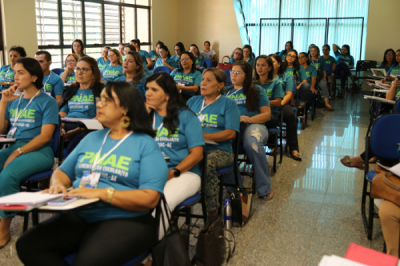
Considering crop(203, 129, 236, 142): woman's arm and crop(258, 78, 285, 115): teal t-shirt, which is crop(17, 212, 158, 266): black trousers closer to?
crop(203, 129, 236, 142): woman's arm

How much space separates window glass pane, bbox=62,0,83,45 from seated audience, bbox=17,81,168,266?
785 centimetres

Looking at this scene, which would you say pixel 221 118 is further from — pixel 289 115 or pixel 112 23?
pixel 112 23

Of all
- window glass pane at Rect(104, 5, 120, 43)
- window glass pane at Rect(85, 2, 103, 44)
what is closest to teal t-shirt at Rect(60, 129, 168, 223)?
window glass pane at Rect(85, 2, 103, 44)

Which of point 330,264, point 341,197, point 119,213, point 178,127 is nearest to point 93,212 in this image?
point 119,213

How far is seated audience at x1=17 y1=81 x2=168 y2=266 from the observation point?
1607 mm

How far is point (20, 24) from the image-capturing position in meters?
7.55

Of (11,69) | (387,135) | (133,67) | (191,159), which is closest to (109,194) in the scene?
(191,159)

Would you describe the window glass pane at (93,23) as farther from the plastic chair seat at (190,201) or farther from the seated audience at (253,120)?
the plastic chair seat at (190,201)

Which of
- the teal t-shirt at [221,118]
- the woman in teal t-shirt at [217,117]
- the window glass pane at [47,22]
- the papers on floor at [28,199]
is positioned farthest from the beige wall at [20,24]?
the papers on floor at [28,199]

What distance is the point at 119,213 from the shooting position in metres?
1.73

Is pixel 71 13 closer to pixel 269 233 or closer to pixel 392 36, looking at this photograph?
pixel 269 233

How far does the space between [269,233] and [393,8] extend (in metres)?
10.8

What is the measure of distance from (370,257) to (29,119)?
245 cm

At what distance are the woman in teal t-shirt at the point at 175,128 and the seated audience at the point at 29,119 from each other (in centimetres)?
86
